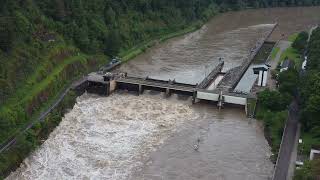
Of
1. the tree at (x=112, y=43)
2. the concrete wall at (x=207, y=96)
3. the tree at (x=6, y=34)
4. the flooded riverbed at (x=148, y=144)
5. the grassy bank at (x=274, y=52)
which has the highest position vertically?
the tree at (x=6, y=34)

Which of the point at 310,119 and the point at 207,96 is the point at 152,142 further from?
the point at 310,119

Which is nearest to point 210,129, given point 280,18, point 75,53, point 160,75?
point 160,75

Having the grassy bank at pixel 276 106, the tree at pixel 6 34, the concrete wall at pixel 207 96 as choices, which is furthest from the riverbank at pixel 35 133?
the grassy bank at pixel 276 106

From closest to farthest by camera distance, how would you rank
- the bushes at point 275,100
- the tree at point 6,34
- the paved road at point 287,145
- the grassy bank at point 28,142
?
the paved road at point 287,145 → the grassy bank at point 28,142 → the tree at point 6,34 → the bushes at point 275,100

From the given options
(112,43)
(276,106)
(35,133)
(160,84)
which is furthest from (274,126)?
(112,43)

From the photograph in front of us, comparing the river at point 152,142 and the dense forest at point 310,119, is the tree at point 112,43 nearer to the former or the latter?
the river at point 152,142

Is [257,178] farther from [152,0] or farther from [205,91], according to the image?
[152,0]

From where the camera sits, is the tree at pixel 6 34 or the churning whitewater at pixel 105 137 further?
the tree at pixel 6 34
